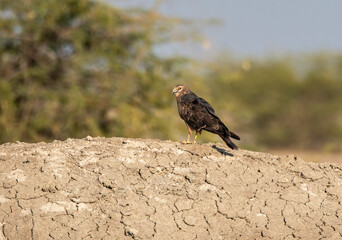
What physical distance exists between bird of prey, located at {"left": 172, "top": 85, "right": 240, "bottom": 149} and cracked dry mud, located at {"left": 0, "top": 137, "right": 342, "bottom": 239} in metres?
0.20

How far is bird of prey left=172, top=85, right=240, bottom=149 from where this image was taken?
265 inches

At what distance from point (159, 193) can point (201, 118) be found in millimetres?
1235

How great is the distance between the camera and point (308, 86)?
112 feet

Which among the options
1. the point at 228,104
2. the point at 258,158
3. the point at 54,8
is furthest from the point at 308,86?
the point at 258,158

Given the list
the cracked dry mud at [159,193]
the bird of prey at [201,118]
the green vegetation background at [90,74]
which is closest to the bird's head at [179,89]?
the bird of prey at [201,118]

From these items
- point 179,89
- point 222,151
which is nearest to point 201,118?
point 222,151

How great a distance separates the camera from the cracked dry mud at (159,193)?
5.63 metres

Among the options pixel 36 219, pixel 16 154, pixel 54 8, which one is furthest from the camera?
pixel 54 8

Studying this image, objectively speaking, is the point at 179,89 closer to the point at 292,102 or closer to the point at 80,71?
the point at 80,71

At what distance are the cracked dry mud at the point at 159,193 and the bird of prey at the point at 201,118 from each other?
0.65ft

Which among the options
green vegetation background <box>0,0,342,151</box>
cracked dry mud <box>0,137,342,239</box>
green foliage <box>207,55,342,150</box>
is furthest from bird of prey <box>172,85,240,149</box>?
green foliage <box>207,55,342,150</box>

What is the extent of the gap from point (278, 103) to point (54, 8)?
22.3 m

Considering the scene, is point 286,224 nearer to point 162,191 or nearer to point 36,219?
point 162,191

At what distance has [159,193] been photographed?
19.7ft
